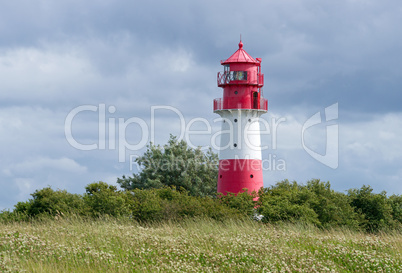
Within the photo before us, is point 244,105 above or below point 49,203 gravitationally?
above

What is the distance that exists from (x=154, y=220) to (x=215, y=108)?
34.1ft

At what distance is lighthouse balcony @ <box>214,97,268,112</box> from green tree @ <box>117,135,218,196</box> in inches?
340

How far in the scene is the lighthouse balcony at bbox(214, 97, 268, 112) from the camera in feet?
119

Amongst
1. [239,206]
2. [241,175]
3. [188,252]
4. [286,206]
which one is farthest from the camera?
[241,175]

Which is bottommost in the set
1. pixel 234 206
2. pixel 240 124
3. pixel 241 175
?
pixel 234 206

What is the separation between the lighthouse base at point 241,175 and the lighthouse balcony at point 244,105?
330 cm

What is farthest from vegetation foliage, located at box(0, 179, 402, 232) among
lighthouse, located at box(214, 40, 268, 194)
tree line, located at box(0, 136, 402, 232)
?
lighthouse, located at box(214, 40, 268, 194)

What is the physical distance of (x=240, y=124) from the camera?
3638 cm

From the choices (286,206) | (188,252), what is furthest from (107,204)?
(188,252)

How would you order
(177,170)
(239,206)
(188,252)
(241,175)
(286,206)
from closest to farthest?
(188,252), (286,206), (239,206), (241,175), (177,170)

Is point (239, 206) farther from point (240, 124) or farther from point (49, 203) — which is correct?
point (49, 203)

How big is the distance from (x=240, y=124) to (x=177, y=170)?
10017 mm

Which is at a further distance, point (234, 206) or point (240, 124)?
point (240, 124)

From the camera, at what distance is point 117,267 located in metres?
15.1
